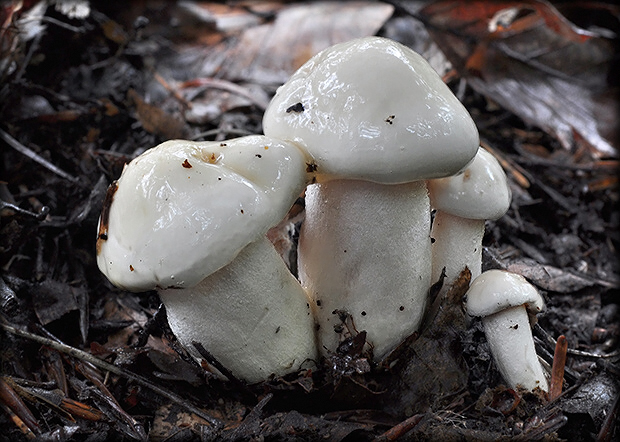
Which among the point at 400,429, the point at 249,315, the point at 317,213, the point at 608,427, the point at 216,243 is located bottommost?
the point at 608,427

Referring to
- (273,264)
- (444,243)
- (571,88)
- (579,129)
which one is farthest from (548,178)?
(273,264)

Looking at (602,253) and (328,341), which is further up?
(328,341)

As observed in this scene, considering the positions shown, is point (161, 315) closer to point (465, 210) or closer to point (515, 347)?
point (465, 210)

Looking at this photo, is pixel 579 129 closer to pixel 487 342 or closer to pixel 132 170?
pixel 487 342

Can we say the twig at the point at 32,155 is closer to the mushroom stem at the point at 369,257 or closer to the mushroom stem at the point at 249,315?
the mushroom stem at the point at 249,315

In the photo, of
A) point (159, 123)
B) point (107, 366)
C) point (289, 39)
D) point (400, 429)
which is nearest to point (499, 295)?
point (400, 429)

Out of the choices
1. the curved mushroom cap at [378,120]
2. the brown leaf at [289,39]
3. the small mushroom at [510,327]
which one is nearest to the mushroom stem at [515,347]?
the small mushroom at [510,327]
